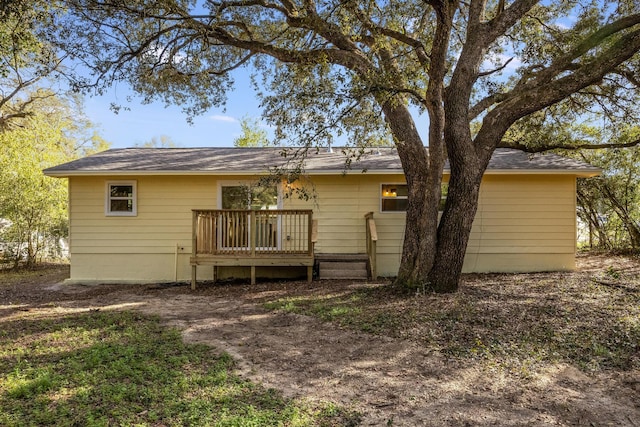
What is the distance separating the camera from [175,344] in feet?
15.8

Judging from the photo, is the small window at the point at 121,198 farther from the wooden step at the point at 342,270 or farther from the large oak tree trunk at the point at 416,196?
the large oak tree trunk at the point at 416,196

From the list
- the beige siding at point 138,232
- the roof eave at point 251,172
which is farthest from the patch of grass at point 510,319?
the beige siding at point 138,232

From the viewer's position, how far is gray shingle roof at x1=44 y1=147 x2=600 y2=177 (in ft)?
31.3

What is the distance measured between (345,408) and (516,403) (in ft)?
4.79

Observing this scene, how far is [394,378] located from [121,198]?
8617mm

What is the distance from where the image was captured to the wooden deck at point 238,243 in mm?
8914

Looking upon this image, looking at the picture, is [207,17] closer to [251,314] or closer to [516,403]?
[251,314]

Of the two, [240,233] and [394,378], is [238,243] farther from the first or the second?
[394,378]

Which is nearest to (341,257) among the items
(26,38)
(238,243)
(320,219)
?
(320,219)

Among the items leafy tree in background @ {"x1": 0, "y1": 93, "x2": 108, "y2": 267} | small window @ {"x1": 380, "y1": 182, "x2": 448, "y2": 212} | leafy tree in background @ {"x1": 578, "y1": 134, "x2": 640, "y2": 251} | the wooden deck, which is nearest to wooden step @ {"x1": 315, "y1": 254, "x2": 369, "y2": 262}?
the wooden deck

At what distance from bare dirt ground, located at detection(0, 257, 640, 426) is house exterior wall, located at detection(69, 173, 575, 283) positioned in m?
3.47

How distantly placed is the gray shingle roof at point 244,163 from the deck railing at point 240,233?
3.78 ft

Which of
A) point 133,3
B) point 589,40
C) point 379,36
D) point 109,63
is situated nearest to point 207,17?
point 133,3

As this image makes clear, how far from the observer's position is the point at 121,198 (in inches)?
396
